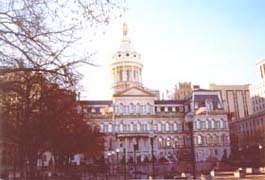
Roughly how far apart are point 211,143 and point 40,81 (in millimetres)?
79767

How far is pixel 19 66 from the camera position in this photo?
34.3 ft

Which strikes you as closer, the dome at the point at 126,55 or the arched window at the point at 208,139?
the arched window at the point at 208,139

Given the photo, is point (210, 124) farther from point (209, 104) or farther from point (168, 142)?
point (168, 142)

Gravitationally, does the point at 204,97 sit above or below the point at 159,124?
above

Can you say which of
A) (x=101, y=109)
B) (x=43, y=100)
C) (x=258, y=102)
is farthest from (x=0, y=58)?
(x=258, y=102)

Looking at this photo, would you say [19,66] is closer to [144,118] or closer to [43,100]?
[43,100]

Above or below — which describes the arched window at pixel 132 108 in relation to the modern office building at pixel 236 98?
below

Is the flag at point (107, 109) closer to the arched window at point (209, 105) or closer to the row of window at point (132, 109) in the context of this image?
the row of window at point (132, 109)

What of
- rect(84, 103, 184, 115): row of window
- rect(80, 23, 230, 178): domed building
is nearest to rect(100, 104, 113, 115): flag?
rect(80, 23, 230, 178): domed building

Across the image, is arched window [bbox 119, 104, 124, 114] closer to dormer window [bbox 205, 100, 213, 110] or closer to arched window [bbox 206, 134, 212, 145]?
dormer window [bbox 205, 100, 213, 110]

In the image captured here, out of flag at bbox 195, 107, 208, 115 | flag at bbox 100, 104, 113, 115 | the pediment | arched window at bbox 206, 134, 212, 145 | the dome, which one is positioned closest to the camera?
flag at bbox 195, 107, 208, 115

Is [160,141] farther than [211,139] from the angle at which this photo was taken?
No

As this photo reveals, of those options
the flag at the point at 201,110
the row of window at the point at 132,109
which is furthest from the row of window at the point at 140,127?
the flag at the point at 201,110

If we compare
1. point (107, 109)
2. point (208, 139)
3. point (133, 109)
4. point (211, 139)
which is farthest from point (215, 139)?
point (107, 109)
